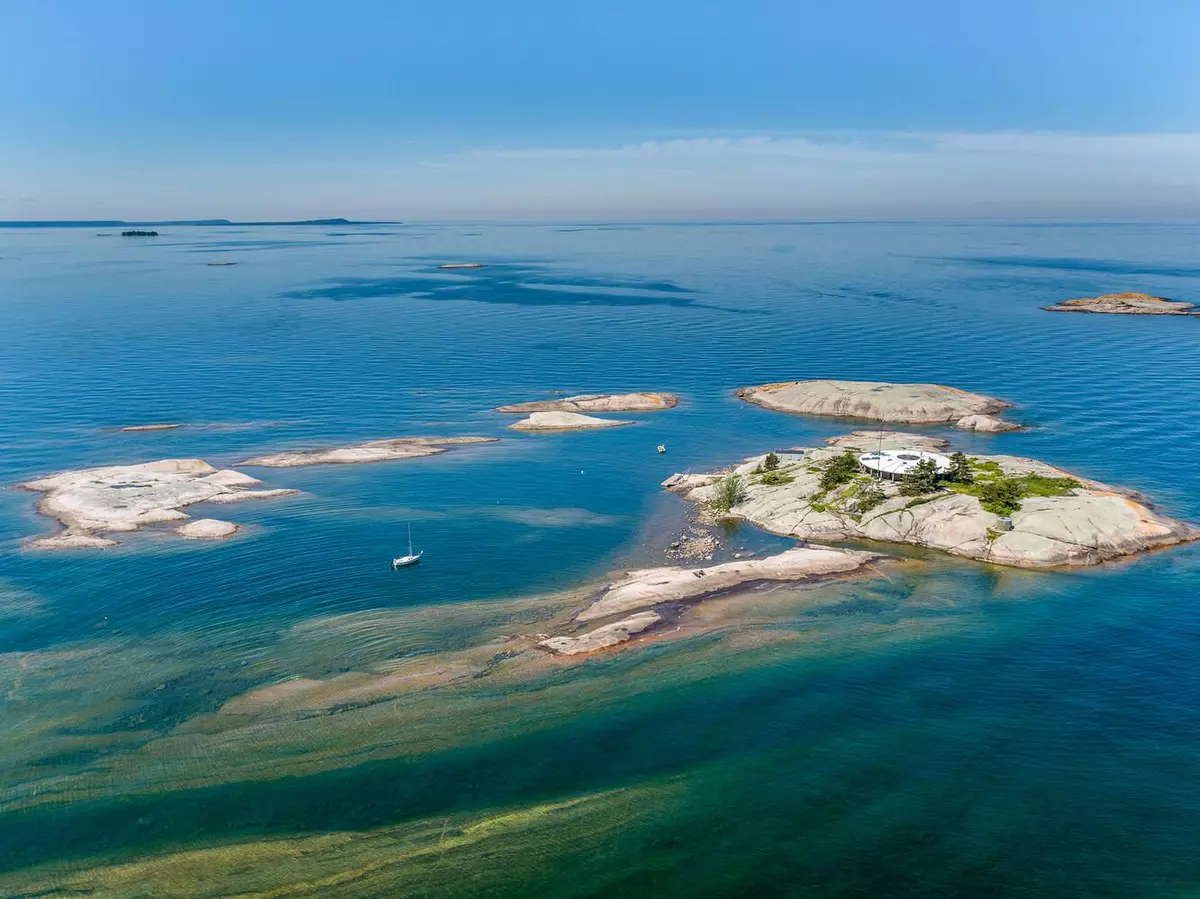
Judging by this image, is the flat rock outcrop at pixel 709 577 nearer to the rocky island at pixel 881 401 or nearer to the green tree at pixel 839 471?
the green tree at pixel 839 471

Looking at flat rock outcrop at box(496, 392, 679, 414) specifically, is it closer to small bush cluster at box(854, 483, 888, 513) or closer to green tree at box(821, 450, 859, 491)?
green tree at box(821, 450, 859, 491)

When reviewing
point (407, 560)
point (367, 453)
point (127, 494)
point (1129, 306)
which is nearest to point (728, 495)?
point (407, 560)

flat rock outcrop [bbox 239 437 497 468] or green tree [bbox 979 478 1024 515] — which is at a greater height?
green tree [bbox 979 478 1024 515]

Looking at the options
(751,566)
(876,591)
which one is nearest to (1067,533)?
(876,591)

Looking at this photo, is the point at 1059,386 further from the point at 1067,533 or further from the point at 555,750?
the point at 555,750

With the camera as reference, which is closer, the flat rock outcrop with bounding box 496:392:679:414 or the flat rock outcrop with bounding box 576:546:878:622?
the flat rock outcrop with bounding box 576:546:878:622

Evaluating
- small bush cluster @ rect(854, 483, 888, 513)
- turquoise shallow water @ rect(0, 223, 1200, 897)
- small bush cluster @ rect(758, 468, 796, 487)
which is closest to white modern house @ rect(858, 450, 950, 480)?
small bush cluster @ rect(854, 483, 888, 513)
